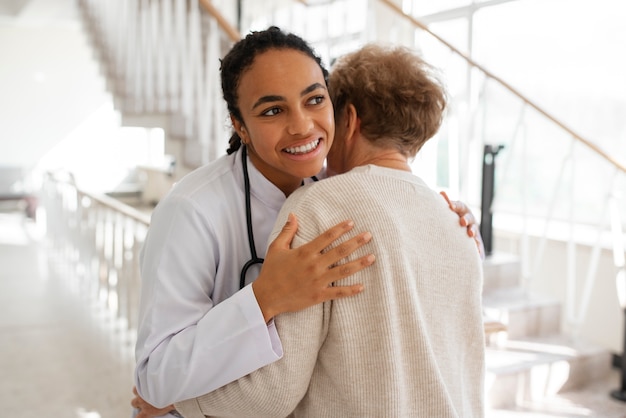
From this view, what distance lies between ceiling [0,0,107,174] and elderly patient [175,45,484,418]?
441 inches

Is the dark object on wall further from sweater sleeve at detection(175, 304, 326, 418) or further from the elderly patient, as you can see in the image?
sweater sleeve at detection(175, 304, 326, 418)

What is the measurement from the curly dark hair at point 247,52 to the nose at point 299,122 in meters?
0.11

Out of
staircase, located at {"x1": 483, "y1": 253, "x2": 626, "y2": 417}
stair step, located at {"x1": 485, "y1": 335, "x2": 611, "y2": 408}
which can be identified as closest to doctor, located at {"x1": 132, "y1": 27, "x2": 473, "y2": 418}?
staircase, located at {"x1": 483, "y1": 253, "x2": 626, "y2": 417}

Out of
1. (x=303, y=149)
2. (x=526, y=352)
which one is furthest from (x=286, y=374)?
(x=526, y=352)

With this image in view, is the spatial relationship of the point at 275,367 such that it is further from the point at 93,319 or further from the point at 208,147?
the point at 93,319

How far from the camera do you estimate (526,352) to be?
11.0ft

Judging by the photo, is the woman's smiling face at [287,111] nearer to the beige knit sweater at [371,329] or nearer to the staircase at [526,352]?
the beige knit sweater at [371,329]

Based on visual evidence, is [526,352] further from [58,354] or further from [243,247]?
[58,354]

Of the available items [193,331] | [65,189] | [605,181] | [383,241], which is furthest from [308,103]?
[65,189]

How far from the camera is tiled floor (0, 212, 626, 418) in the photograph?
126 inches

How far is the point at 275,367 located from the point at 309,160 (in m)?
0.38

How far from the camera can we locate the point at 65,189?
241 inches

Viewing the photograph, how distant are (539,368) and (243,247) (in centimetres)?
246

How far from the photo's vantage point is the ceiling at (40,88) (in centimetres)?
1134
